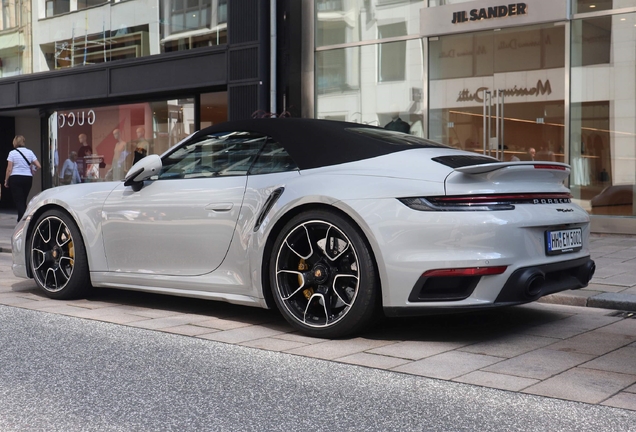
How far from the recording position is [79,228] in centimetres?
589

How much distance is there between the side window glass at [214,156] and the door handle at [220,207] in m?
0.23

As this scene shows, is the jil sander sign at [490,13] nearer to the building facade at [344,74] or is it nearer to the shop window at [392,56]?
the building facade at [344,74]

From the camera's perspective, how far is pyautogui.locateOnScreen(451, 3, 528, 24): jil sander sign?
12.2 metres

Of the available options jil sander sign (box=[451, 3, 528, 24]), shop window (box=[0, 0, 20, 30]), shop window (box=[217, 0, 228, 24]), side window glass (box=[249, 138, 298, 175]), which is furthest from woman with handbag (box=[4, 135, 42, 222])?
side window glass (box=[249, 138, 298, 175])

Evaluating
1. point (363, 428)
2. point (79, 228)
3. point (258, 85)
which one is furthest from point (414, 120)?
point (363, 428)

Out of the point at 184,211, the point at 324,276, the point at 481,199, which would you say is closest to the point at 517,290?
the point at 481,199

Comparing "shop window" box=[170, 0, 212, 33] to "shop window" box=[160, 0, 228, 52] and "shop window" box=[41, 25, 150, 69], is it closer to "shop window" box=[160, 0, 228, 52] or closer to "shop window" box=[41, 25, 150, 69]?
"shop window" box=[160, 0, 228, 52]

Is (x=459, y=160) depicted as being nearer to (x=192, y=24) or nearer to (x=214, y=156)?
(x=214, y=156)

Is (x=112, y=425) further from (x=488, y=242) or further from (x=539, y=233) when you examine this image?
(x=539, y=233)

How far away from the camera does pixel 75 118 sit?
18844mm

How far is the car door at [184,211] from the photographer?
200 inches

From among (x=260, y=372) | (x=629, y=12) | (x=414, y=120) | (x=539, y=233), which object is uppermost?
(x=629, y=12)

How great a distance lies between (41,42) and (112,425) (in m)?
17.7

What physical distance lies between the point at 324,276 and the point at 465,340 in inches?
35.7
